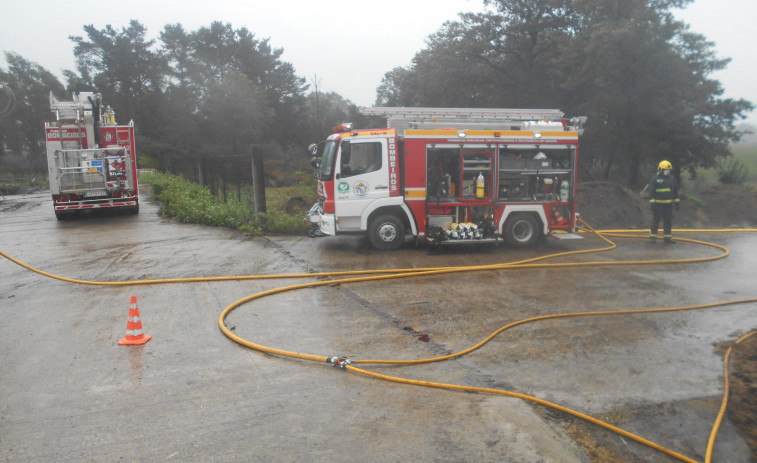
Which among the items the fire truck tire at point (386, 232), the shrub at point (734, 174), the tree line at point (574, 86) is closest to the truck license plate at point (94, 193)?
the tree line at point (574, 86)

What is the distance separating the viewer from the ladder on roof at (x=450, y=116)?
1066cm

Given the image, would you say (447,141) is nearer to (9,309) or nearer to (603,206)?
(9,309)

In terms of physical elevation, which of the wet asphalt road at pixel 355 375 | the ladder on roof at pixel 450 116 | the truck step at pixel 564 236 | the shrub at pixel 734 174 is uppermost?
the ladder on roof at pixel 450 116

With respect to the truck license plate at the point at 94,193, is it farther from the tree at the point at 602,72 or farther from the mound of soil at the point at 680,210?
the tree at the point at 602,72

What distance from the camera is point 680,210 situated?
2392 centimetres

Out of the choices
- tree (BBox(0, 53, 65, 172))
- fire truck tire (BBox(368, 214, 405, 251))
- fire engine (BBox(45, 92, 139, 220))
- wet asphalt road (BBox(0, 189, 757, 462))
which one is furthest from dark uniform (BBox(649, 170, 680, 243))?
tree (BBox(0, 53, 65, 172))

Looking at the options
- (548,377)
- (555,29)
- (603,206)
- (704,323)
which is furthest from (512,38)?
(548,377)

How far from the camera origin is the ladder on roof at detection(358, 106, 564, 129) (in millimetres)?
10664

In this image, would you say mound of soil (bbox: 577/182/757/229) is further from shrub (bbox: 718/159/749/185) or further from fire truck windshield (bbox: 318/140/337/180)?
fire truck windshield (bbox: 318/140/337/180)

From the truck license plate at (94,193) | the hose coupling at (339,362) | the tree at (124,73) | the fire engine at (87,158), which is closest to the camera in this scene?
the hose coupling at (339,362)

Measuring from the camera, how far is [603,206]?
2188cm

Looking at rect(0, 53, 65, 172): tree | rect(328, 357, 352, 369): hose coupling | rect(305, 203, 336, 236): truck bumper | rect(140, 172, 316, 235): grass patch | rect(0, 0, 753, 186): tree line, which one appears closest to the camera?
rect(328, 357, 352, 369): hose coupling

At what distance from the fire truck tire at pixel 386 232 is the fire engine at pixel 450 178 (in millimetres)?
21

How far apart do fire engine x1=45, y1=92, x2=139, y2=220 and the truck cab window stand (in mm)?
8923
